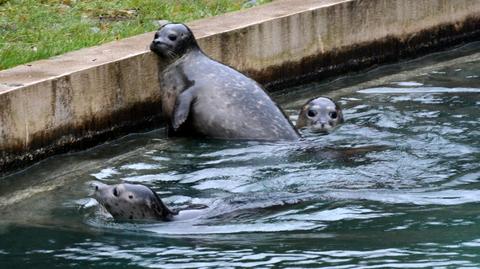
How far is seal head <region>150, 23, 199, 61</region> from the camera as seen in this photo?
465 inches

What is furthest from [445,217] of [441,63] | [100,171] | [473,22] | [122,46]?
[473,22]

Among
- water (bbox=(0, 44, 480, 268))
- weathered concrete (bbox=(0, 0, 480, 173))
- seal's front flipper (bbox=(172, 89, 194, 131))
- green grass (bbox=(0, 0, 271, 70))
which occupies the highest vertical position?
green grass (bbox=(0, 0, 271, 70))

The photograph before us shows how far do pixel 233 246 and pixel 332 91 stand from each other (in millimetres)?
5502

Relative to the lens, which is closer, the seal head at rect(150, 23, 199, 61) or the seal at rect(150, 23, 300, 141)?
the seal at rect(150, 23, 300, 141)

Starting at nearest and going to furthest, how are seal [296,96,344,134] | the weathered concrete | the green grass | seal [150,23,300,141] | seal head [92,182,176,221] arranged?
1. seal head [92,182,176,221]
2. the weathered concrete
3. seal [150,23,300,141]
4. seal [296,96,344,134]
5. the green grass

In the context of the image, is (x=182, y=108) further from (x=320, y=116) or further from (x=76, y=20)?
(x=76, y=20)

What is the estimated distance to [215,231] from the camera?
835 cm

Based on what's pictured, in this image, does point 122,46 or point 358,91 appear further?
point 358,91

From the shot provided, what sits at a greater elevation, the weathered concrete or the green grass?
the green grass

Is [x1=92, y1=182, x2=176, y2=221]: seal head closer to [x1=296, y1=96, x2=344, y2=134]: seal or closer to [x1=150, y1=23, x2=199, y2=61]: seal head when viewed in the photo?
[x1=296, y1=96, x2=344, y2=134]: seal

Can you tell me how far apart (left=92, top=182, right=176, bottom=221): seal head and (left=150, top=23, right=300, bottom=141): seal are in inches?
99.5

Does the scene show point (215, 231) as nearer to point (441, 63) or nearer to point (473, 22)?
point (441, 63)

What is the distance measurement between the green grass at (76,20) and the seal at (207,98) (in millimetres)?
995

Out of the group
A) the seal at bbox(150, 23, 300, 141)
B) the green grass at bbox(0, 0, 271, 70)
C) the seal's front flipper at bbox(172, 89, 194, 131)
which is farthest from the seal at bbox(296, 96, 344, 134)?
the green grass at bbox(0, 0, 271, 70)
